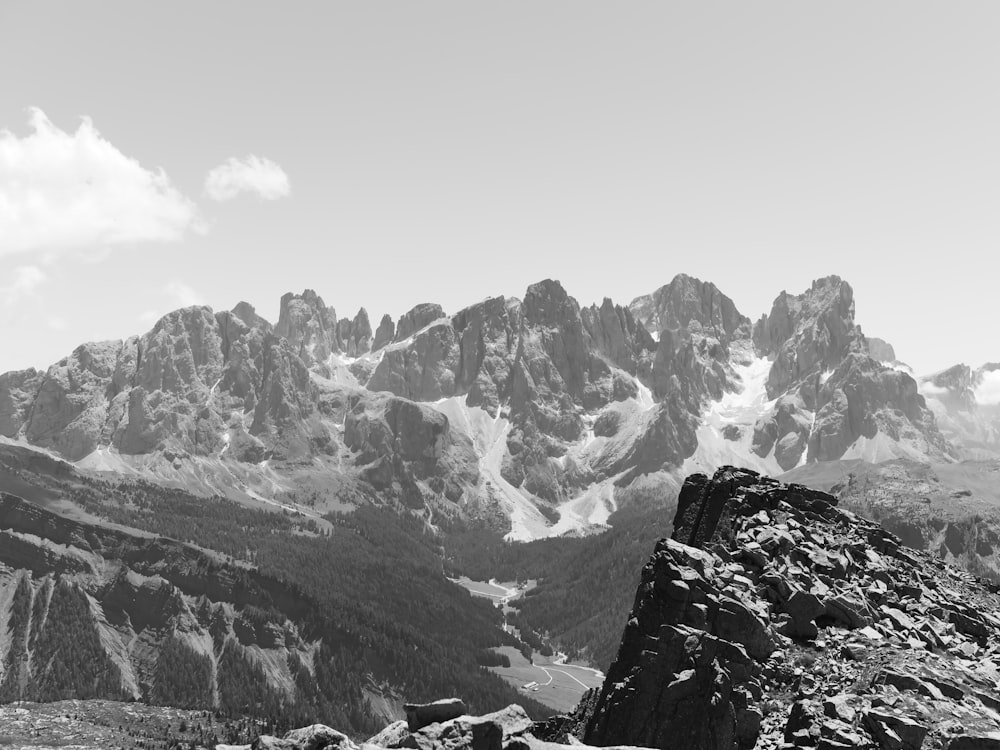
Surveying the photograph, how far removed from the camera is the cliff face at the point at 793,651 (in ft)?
146

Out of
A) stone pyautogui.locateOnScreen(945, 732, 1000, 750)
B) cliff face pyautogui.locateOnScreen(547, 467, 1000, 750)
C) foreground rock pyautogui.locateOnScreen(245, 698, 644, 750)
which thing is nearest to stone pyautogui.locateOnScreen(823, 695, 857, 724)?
cliff face pyautogui.locateOnScreen(547, 467, 1000, 750)

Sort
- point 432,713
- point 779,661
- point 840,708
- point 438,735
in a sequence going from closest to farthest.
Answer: point 438,735 → point 432,713 → point 840,708 → point 779,661

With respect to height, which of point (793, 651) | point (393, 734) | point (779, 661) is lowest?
point (393, 734)

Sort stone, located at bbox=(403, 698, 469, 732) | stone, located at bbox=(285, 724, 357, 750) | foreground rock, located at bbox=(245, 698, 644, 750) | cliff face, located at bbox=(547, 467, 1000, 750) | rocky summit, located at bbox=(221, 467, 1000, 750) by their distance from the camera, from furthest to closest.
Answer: cliff face, located at bbox=(547, 467, 1000, 750), rocky summit, located at bbox=(221, 467, 1000, 750), stone, located at bbox=(403, 698, 469, 732), foreground rock, located at bbox=(245, 698, 644, 750), stone, located at bbox=(285, 724, 357, 750)

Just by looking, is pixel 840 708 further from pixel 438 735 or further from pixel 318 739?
pixel 318 739

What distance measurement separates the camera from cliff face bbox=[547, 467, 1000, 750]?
A: 146 feet

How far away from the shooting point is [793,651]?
51.3 meters

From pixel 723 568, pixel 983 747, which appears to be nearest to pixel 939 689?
pixel 983 747

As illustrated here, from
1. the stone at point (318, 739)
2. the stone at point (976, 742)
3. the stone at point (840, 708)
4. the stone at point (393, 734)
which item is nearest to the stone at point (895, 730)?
the stone at point (840, 708)

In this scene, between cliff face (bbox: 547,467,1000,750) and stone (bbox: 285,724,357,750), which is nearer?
stone (bbox: 285,724,357,750)

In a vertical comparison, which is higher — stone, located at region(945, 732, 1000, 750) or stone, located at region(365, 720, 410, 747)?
stone, located at region(945, 732, 1000, 750)

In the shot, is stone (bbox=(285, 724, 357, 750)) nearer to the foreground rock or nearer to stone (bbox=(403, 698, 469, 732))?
the foreground rock

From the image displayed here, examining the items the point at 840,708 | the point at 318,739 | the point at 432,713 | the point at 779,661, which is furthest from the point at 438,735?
the point at 779,661

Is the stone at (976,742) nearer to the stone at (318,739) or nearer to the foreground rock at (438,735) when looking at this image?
the foreground rock at (438,735)
